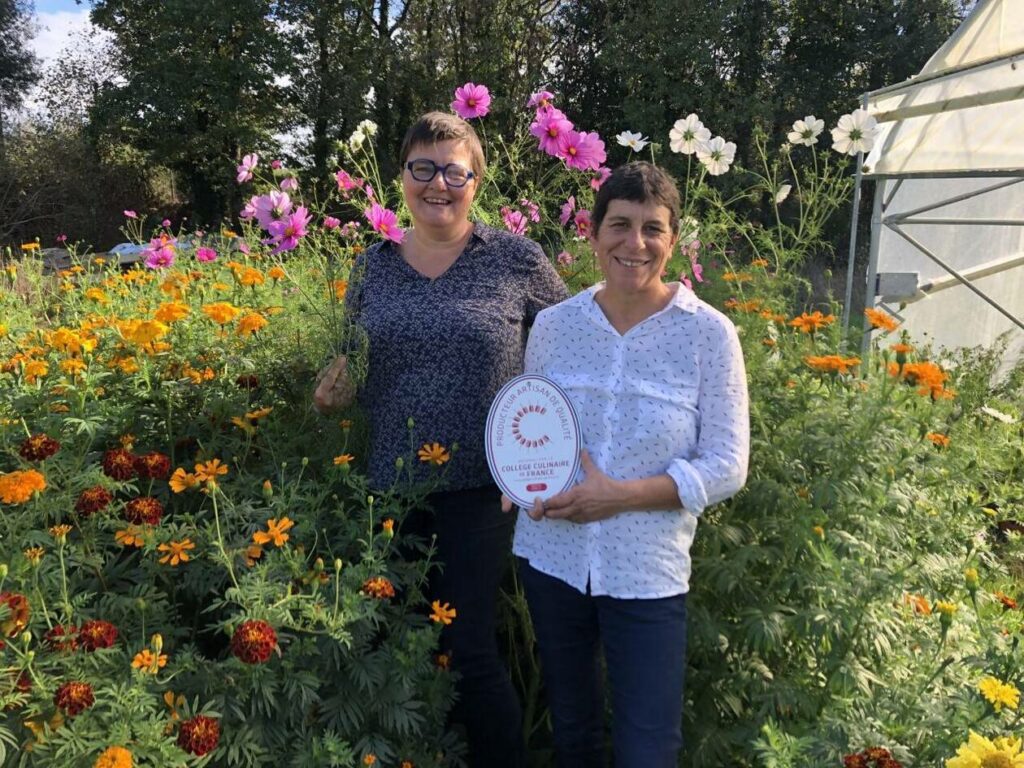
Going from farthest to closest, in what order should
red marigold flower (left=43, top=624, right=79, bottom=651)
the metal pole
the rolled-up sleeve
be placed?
the metal pole, the rolled-up sleeve, red marigold flower (left=43, top=624, right=79, bottom=651)

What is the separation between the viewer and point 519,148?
302 centimetres

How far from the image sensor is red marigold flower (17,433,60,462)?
1.61 m

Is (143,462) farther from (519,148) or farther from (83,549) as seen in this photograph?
(519,148)

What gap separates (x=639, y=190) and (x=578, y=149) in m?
1.05

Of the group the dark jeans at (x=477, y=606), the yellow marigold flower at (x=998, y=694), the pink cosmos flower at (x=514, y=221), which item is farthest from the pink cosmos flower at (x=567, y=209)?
the yellow marigold flower at (x=998, y=694)

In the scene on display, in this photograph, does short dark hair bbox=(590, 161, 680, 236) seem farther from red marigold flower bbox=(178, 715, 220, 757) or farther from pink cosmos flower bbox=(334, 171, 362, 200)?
red marigold flower bbox=(178, 715, 220, 757)

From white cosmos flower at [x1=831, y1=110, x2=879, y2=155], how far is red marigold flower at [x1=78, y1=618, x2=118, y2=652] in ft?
9.84

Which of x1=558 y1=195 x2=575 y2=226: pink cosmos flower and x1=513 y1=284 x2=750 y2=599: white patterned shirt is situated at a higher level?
x1=558 y1=195 x2=575 y2=226: pink cosmos flower

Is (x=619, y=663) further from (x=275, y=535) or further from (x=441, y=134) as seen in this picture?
(x=441, y=134)

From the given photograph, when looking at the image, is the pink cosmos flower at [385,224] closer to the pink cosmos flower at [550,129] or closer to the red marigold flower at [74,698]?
the pink cosmos flower at [550,129]

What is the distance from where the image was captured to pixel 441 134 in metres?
1.87

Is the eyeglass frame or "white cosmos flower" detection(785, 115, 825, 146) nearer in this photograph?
the eyeglass frame

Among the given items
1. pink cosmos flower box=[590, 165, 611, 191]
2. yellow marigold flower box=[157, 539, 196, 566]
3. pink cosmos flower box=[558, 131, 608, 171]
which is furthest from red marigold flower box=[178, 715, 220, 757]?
pink cosmos flower box=[590, 165, 611, 191]

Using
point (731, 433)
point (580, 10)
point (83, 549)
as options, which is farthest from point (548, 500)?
point (580, 10)
